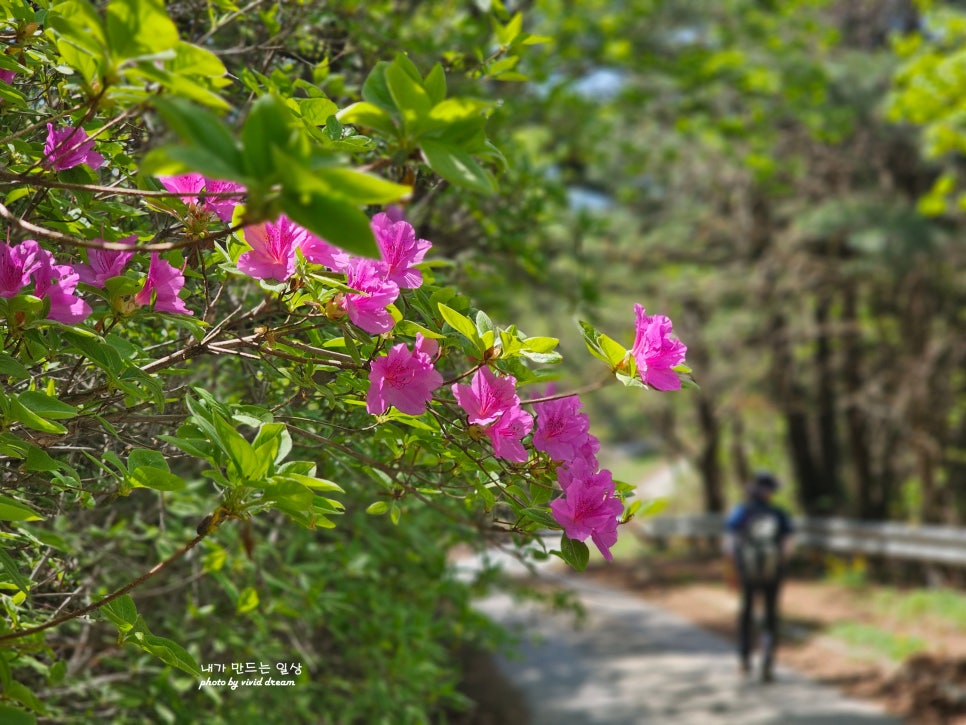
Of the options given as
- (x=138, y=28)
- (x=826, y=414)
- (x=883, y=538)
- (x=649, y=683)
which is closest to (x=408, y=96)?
(x=138, y=28)

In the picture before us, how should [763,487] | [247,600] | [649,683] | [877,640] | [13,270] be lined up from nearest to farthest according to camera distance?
[13,270] < [247,600] < [649,683] < [763,487] < [877,640]

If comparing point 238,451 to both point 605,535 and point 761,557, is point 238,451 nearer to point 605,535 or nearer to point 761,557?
point 605,535

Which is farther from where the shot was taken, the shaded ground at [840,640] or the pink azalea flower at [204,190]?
the shaded ground at [840,640]

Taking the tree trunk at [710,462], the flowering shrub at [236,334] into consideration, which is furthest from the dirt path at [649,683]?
the tree trunk at [710,462]

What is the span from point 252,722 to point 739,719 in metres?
5.13

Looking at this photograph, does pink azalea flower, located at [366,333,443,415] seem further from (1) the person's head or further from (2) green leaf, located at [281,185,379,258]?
(1) the person's head

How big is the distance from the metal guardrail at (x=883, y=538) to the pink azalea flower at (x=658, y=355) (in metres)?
10.8

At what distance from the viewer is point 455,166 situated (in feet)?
Answer: 3.39

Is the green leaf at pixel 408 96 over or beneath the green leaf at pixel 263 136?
over

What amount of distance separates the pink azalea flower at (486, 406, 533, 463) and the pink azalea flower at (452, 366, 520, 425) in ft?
0.04

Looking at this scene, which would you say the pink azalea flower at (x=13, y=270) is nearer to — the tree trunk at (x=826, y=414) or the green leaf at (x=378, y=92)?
the green leaf at (x=378, y=92)

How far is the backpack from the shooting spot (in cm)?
844

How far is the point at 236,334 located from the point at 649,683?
7516 millimetres

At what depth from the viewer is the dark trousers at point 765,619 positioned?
8203 millimetres
